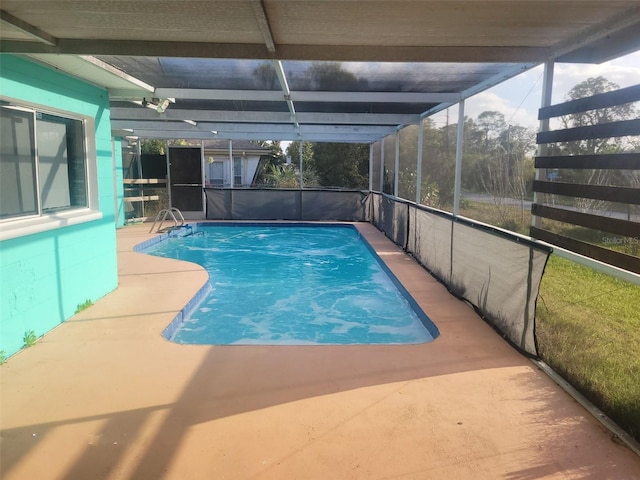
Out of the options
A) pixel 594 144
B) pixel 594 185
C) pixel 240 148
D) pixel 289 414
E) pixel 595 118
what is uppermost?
pixel 240 148

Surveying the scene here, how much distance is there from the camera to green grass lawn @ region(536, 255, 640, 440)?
9.22 ft

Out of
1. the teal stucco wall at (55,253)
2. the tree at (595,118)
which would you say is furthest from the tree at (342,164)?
the teal stucco wall at (55,253)

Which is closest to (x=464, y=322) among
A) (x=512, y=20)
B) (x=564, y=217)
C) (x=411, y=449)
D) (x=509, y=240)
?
(x=509, y=240)

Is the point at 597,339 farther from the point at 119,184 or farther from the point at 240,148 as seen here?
the point at 240,148

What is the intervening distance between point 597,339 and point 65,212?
16.9 ft

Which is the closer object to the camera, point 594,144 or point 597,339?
point 597,339

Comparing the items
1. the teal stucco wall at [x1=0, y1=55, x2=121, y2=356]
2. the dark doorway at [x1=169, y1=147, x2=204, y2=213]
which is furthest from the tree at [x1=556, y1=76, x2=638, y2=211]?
the dark doorway at [x1=169, y1=147, x2=204, y2=213]

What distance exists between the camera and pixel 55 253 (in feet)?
13.2

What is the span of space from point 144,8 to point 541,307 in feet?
15.0

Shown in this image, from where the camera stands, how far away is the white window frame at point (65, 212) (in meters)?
3.47

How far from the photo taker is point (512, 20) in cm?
281

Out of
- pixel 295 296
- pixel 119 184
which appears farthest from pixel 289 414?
pixel 119 184

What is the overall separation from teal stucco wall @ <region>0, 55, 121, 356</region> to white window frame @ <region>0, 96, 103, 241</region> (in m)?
0.04

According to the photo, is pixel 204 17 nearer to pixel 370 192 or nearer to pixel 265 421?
pixel 265 421
